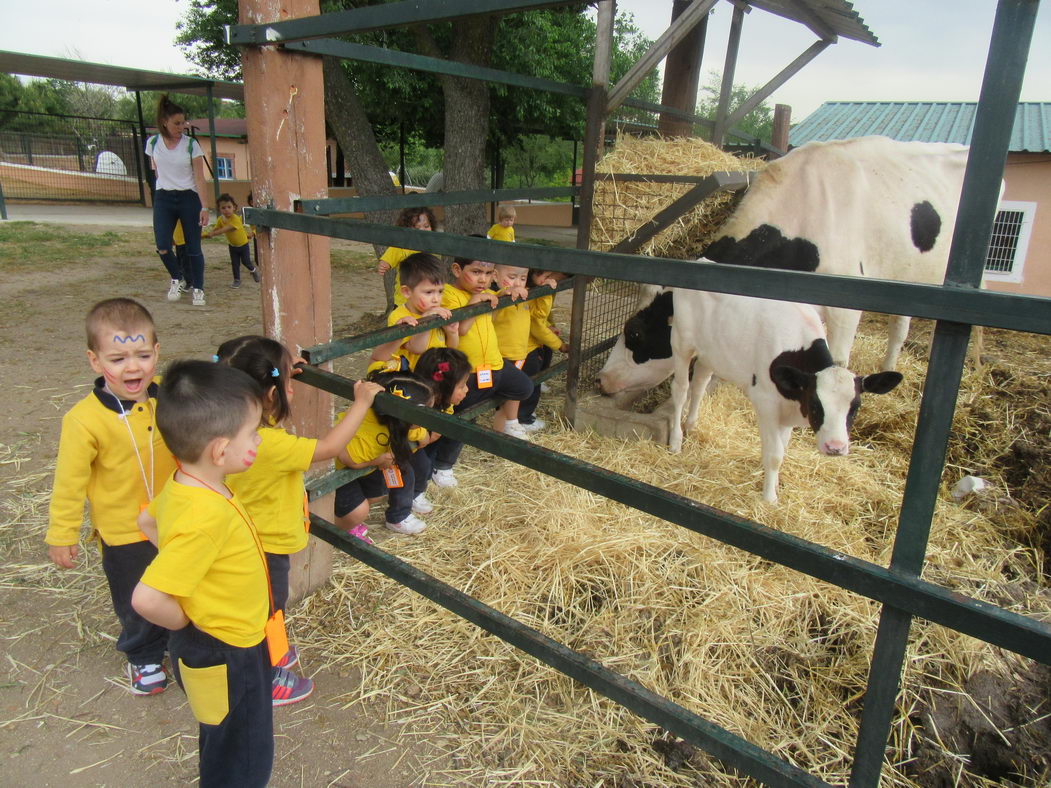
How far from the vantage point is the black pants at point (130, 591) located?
2.10 m

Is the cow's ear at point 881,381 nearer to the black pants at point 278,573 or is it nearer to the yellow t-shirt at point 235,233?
the black pants at point 278,573

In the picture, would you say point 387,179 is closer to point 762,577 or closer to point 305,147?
point 305,147

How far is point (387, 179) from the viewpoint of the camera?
6699 mm

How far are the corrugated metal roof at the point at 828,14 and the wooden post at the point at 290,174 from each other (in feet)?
13.0

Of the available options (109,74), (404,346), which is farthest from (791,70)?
(109,74)

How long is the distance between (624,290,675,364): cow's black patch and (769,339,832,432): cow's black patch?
110 cm

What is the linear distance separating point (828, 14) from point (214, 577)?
5.65 meters

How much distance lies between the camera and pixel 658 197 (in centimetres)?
443

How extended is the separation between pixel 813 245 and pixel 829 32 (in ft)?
8.07

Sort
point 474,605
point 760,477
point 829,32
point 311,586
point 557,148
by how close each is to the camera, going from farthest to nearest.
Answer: point 557,148 < point 829,32 < point 760,477 < point 311,586 < point 474,605

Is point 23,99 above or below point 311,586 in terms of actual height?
above

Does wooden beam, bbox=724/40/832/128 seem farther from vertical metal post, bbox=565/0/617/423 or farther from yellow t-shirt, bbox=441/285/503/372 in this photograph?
yellow t-shirt, bbox=441/285/503/372

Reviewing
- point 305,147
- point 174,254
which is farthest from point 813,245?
point 174,254

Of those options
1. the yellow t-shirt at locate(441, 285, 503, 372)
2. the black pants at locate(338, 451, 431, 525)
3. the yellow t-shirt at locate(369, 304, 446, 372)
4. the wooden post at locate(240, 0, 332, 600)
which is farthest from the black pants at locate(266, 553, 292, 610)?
the yellow t-shirt at locate(441, 285, 503, 372)
